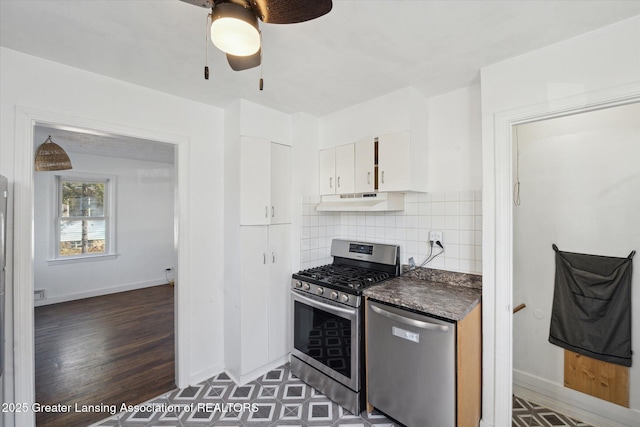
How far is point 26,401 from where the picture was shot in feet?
5.56

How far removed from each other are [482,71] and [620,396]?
235cm

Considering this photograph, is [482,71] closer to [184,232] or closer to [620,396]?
[620,396]

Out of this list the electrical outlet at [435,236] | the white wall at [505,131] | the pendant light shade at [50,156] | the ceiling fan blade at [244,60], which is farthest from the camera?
the pendant light shade at [50,156]

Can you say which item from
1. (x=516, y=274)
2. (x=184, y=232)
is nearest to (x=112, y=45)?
(x=184, y=232)

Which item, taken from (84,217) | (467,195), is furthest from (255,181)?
(84,217)

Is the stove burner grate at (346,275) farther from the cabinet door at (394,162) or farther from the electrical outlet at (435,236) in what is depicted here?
the cabinet door at (394,162)

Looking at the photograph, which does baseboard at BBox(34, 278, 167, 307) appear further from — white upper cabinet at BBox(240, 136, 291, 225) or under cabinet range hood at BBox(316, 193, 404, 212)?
under cabinet range hood at BBox(316, 193, 404, 212)

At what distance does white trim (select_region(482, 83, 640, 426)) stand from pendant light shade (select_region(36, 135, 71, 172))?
411cm

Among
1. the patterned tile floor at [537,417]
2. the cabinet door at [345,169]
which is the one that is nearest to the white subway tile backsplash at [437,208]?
the cabinet door at [345,169]

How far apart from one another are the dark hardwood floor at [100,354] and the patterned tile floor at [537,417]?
2.72 m

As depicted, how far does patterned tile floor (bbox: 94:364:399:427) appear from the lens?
1.96 metres

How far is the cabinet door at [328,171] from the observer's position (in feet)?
8.91

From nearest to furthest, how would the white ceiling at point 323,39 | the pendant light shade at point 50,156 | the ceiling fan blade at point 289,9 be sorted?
the ceiling fan blade at point 289,9 → the white ceiling at point 323,39 → the pendant light shade at point 50,156

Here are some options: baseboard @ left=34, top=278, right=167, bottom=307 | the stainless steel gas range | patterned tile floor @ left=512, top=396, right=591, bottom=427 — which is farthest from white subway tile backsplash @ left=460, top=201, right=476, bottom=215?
baseboard @ left=34, top=278, right=167, bottom=307
